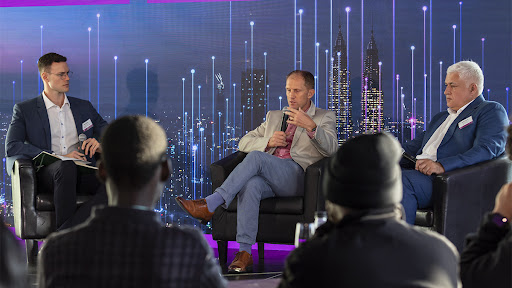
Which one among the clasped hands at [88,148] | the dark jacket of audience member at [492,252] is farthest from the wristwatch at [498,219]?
the clasped hands at [88,148]

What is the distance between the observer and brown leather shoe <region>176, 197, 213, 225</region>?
14.4ft

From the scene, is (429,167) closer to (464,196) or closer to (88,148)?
Result: (464,196)

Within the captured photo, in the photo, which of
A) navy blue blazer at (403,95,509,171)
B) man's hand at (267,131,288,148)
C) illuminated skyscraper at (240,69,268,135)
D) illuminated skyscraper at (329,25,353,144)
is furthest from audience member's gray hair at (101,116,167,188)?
illuminated skyscraper at (240,69,268,135)

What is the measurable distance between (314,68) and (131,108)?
179 cm

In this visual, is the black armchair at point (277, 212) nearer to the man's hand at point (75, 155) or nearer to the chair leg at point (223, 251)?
the chair leg at point (223, 251)

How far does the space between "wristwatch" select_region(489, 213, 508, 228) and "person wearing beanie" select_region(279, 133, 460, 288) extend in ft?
1.37

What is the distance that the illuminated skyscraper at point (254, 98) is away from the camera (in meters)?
6.20

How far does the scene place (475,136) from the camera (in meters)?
4.41

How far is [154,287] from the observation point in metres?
1.38

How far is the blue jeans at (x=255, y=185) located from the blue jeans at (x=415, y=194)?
0.76 m

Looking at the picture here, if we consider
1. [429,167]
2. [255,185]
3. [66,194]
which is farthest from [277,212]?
[66,194]

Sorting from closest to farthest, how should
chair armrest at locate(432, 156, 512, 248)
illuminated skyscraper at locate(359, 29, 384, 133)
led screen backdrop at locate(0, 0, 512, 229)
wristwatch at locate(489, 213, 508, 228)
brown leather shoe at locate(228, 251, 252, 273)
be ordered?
wristwatch at locate(489, 213, 508, 228), chair armrest at locate(432, 156, 512, 248), brown leather shoe at locate(228, 251, 252, 273), led screen backdrop at locate(0, 0, 512, 229), illuminated skyscraper at locate(359, 29, 384, 133)

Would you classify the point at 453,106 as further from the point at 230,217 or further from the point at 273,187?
the point at 230,217

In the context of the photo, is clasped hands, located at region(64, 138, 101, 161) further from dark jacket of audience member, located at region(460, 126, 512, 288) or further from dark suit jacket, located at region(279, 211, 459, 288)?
dark suit jacket, located at region(279, 211, 459, 288)
